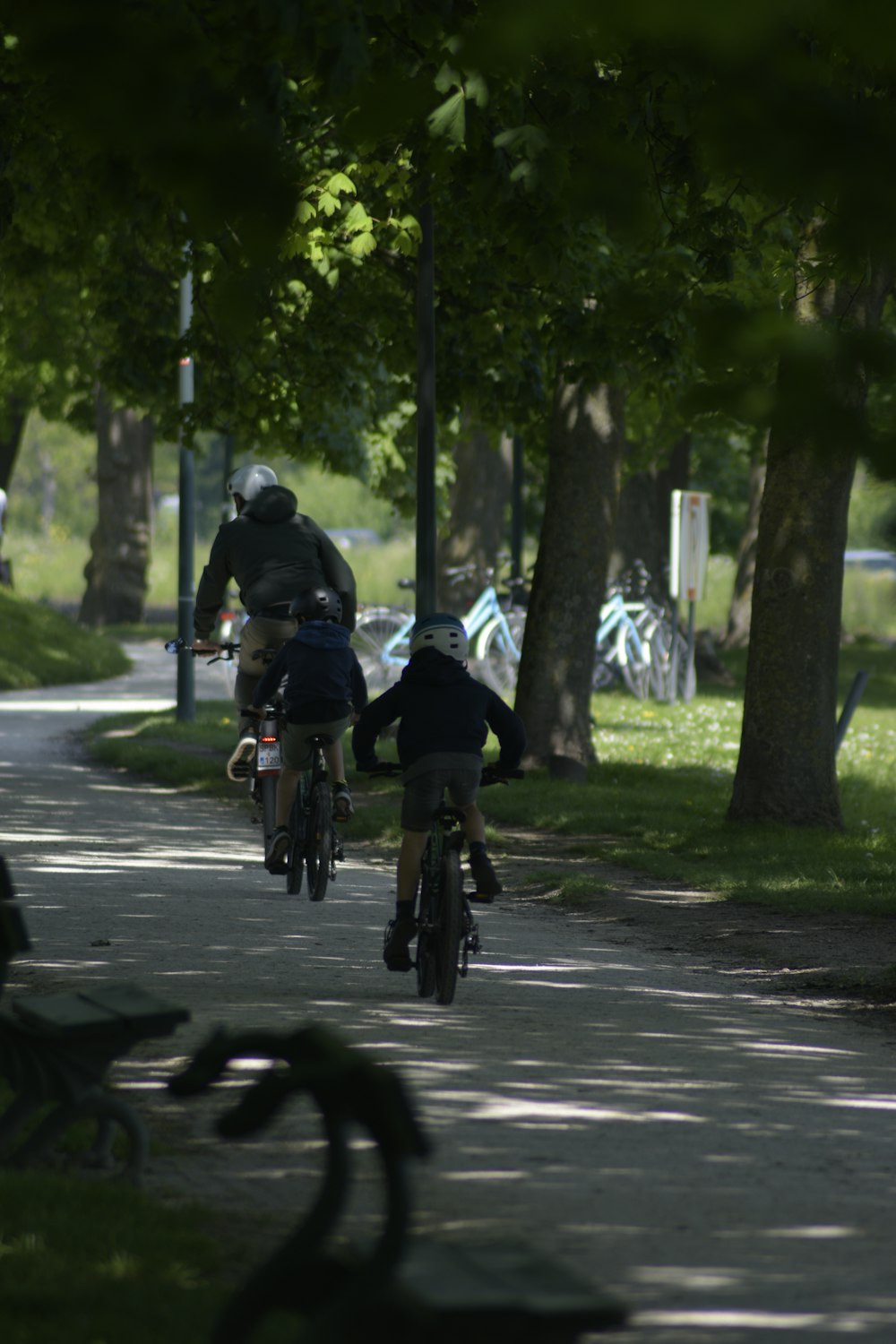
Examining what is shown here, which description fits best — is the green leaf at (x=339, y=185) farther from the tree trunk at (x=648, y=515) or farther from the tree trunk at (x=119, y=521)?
the tree trunk at (x=119, y=521)

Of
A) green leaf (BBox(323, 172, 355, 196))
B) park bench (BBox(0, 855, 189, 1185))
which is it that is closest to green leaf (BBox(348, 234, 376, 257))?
green leaf (BBox(323, 172, 355, 196))

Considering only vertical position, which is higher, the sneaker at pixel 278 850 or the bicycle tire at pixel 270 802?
the bicycle tire at pixel 270 802

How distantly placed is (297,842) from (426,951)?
2.89 metres

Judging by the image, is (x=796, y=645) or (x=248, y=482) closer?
(x=248, y=482)

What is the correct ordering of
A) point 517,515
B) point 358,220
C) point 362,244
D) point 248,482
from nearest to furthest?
point 248,482, point 358,220, point 362,244, point 517,515

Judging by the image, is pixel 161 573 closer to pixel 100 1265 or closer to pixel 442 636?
pixel 442 636

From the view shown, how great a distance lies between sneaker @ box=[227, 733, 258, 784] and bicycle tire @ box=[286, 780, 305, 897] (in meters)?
0.63

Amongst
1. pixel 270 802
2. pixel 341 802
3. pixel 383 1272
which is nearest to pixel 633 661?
pixel 270 802

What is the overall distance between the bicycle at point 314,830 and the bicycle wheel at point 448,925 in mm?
2620

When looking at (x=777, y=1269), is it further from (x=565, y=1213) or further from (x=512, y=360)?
(x=512, y=360)

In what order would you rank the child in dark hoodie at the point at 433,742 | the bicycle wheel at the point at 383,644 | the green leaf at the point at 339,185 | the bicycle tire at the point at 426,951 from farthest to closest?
the bicycle wheel at the point at 383,644 → the green leaf at the point at 339,185 → the child in dark hoodie at the point at 433,742 → the bicycle tire at the point at 426,951

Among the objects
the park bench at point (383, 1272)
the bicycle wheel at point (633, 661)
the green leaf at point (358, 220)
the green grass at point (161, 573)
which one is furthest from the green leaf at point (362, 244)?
the green grass at point (161, 573)

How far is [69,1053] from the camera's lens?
5.24 metres

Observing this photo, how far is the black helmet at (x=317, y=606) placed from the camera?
1077 cm
